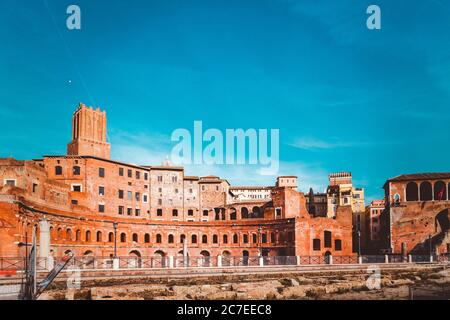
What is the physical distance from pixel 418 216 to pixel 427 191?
32.3 ft

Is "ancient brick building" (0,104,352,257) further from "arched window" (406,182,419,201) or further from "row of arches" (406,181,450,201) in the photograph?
"row of arches" (406,181,450,201)

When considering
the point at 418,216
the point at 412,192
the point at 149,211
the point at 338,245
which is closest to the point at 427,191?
the point at 412,192

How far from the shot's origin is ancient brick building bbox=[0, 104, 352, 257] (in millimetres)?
55188

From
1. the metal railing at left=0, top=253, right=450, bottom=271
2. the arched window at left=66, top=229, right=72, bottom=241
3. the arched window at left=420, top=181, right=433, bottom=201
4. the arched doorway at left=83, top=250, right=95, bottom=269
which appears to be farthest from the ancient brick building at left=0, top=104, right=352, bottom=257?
the arched window at left=420, top=181, right=433, bottom=201

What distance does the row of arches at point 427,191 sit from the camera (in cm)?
6744

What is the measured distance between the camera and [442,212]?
63.1 metres

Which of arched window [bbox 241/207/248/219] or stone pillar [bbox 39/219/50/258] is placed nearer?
stone pillar [bbox 39/219/50/258]

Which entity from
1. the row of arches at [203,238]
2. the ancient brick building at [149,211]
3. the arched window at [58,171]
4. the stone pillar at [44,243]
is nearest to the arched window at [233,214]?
the ancient brick building at [149,211]

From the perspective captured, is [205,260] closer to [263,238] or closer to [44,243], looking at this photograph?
[44,243]

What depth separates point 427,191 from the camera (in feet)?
237

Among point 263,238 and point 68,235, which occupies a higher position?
point 68,235

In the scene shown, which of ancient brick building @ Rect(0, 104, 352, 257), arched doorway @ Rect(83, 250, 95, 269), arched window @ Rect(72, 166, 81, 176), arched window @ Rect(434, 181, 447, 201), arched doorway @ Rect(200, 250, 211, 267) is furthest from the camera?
arched window @ Rect(434, 181, 447, 201)

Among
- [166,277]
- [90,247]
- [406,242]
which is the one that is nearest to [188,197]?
[90,247]
